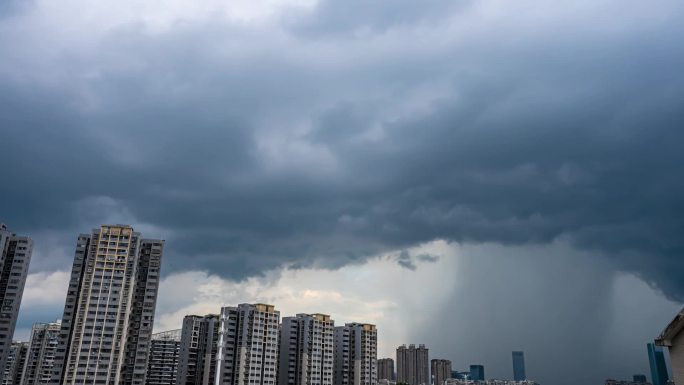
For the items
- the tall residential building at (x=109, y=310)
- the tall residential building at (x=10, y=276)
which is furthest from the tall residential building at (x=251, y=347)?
the tall residential building at (x=10, y=276)

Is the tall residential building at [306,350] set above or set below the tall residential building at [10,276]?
below

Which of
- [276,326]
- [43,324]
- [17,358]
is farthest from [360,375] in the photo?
[17,358]

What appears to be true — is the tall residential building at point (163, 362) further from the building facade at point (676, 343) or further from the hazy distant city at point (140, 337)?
the building facade at point (676, 343)

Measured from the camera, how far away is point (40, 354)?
159250 millimetres

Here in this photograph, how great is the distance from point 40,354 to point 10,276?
4509 cm

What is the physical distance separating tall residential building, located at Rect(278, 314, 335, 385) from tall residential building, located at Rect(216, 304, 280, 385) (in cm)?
1293

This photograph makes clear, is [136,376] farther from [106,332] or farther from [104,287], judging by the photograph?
[104,287]

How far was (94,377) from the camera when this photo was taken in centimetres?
10988

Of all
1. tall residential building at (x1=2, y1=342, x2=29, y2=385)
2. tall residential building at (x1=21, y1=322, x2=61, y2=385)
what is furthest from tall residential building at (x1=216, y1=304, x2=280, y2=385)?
tall residential building at (x1=2, y1=342, x2=29, y2=385)

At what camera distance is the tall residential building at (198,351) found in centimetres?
13788

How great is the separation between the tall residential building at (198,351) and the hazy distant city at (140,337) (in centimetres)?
29

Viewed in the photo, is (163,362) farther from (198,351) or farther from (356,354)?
(356,354)

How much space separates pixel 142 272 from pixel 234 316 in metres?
28.4

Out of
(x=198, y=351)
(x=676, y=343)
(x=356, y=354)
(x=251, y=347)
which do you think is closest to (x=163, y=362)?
(x=198, y=351)
